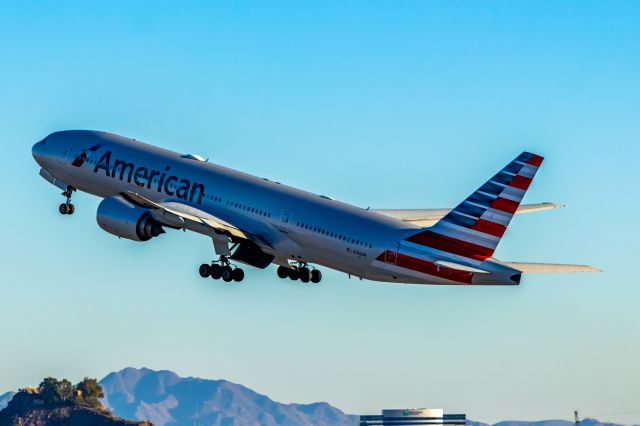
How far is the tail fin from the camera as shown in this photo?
3022 inches

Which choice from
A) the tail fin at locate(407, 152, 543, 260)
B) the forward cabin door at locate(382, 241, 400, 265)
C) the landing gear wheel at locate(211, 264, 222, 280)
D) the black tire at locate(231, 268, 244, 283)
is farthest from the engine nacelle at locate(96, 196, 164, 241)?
the tail fin at locate(407, 152, 543, 260)

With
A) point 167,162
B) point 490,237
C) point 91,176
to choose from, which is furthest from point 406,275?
point 91,176

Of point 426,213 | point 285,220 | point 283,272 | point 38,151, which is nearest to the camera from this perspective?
point 285,220

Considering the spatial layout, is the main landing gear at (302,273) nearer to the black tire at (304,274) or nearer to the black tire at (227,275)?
the black tire at (304,274)

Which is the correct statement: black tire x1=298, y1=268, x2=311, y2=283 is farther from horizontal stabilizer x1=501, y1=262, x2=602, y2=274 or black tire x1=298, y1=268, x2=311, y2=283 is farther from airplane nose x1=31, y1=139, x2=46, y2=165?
airplane nose x1=31, y1=139, x2=46, y2=165

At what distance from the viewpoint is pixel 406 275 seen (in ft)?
268

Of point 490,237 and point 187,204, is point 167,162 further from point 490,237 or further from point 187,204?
point 490,237

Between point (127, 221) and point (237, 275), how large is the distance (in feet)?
26.7

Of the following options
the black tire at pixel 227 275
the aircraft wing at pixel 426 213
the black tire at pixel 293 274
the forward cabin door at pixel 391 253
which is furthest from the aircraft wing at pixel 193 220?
the aircraft wing at pixel 426 213

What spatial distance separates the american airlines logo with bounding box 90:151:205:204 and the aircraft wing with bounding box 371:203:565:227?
548 inches

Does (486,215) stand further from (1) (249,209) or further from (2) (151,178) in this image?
(2) (151,178)

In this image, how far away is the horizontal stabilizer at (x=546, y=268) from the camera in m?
74.8

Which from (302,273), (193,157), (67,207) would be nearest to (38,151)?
(67,207)

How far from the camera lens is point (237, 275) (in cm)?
9088
